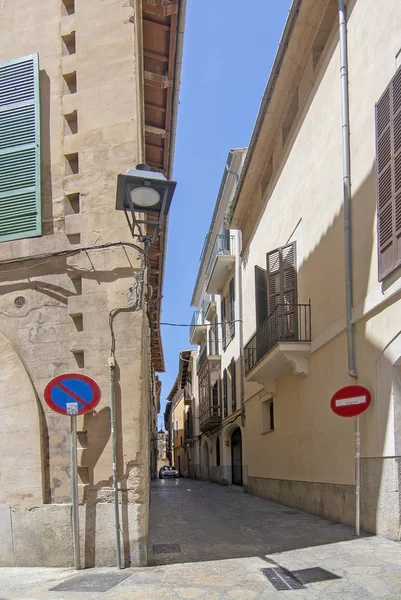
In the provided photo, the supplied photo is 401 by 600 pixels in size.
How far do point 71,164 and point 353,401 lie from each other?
17.6ft

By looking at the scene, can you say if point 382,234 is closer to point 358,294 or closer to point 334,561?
point 358,294

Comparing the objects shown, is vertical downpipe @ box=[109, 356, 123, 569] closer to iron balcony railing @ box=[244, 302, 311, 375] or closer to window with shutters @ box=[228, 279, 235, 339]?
iron balcony railing @ box=[244, 302, 311, 375]

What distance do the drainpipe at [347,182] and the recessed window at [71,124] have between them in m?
4.90

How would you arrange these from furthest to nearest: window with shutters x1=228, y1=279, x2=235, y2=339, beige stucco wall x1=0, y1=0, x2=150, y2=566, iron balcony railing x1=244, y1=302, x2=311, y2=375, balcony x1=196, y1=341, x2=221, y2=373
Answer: balcony x1=196, y1=341, x2=221, y2=373 → window with shutters x1=228, y1=279, x2=235, y2=339 → iron balcony railing x1=244, y1=302, x2=311, y2=375 → beige stucco wall x1=0, y1=0, x2=150, y2=566

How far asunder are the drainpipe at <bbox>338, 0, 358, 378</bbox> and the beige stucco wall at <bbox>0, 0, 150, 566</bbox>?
412 centimetres

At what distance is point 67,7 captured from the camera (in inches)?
319

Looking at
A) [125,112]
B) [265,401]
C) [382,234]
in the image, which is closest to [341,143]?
[382,234]

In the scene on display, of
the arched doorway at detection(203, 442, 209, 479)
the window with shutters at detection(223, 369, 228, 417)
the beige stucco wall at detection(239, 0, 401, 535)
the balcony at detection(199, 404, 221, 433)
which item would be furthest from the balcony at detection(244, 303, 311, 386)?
the arched doorway at detection(203, 442, 209, 479)

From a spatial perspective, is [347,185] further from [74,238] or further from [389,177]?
[74,238]

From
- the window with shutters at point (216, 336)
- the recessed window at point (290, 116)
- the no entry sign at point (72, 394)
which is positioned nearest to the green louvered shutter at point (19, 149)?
the no entry sign at point (72, 394)

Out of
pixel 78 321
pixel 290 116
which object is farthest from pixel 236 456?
pixel 78 321

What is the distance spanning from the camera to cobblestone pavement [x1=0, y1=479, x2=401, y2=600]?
552 centimetres

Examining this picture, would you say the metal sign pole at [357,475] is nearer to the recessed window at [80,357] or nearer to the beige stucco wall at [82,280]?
the beige stucco wall at [82,280]

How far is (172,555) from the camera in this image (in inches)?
287
